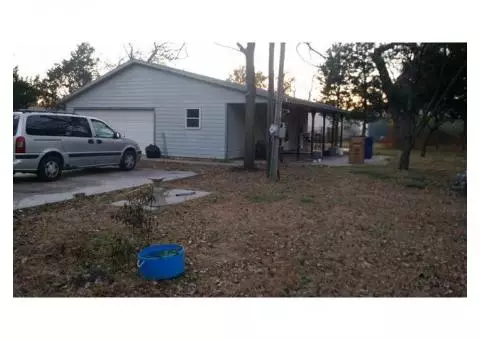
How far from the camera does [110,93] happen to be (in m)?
17.1

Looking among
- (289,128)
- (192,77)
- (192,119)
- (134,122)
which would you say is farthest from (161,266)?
(289,128)

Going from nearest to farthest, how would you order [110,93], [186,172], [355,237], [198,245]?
[198,245] < [355,237] < [186,172] < [110,93]

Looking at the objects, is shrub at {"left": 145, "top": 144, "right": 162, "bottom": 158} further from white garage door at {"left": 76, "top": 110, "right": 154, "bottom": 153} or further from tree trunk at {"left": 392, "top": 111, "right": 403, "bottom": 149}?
tree trunk at {"left": 392, "top": 111, "right": 403, "bottom": 149}

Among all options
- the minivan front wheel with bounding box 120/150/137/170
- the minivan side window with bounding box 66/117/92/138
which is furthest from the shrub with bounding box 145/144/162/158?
the minivan side window with bounding box 66/117/92/138

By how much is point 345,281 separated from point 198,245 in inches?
73.9

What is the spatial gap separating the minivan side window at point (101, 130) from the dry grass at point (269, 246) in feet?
11.9

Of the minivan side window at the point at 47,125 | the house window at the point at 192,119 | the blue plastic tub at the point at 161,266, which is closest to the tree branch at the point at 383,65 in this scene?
the house window at the point at 192,119

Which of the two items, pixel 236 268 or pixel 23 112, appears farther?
pixel 23 112

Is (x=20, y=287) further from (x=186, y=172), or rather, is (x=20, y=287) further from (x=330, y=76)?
(x=330, y=76)

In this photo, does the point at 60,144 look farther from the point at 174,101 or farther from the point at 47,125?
the point at 174,101

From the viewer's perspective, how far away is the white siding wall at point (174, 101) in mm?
15453

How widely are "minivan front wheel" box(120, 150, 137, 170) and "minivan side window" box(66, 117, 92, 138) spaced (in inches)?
59.1

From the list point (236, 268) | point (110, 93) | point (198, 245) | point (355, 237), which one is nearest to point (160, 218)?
point (198, 245)

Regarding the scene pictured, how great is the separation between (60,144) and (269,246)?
6.59m
